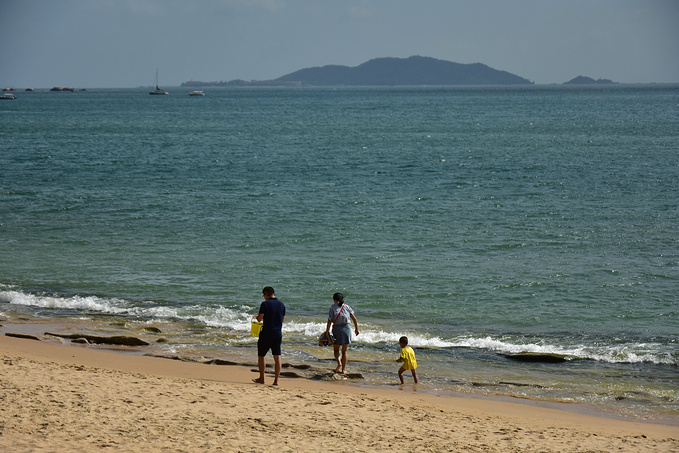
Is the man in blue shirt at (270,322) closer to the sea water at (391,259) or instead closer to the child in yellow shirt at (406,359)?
the sea water at (391,259)

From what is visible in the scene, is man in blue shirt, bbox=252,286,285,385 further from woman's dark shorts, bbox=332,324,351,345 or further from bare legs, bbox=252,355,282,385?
woman's dark shorts, bbox=332,324,351,345

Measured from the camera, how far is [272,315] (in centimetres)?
1176

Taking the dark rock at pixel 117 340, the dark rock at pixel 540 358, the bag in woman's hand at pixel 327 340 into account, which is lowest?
the dark rock at pixel 117 340

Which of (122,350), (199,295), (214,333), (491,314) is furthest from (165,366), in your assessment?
(491,314)

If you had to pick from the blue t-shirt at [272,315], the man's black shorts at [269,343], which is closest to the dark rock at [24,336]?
the man's black shorts at [269,343]

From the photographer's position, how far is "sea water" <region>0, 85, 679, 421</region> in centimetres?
1510

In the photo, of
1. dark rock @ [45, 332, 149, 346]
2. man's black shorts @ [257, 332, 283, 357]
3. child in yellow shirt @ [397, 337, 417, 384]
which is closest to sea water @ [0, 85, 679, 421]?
child in yellow shirt @ [397, 337, 417, 384]

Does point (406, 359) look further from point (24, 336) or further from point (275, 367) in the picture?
point (24, 336)

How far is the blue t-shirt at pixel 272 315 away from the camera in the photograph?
462 inches

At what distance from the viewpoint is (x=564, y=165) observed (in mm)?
46969

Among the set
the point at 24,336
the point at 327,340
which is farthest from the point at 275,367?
the point at 24,336

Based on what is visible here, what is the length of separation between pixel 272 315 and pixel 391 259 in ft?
40.1

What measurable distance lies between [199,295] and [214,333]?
359 cm

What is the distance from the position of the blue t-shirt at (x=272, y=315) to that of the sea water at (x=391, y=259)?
2.20 m
